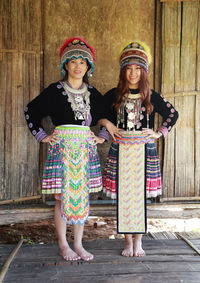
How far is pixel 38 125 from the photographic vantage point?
2758 mm

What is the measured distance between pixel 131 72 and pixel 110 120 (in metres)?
0.52

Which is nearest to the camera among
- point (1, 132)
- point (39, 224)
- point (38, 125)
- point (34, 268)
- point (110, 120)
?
point (34, 268)

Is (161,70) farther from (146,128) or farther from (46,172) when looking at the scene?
(46,172)

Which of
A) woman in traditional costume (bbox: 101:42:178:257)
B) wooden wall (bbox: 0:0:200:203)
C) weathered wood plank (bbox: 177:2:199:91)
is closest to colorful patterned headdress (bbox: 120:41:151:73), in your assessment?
woman in traditional costume (bbox: 101:42:178:257)

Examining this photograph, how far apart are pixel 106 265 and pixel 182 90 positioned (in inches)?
87.3

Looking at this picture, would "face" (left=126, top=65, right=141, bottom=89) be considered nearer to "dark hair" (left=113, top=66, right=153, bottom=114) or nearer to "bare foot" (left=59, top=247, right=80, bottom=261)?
"dark hair" (left=113, top=66, right=153, bottom=114)

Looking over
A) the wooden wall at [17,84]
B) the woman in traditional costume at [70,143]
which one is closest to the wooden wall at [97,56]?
the wooden wall at [17,84]

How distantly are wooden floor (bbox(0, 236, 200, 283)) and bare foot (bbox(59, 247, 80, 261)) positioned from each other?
0.17ft

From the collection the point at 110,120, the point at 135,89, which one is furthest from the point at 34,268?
the point at 135,89

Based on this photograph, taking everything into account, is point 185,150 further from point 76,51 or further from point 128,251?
point 76,51

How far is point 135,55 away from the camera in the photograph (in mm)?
2703

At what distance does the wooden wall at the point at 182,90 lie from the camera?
3.56 metres

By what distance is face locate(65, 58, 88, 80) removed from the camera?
8.84 feet

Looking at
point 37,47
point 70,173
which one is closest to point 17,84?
point 37,47
